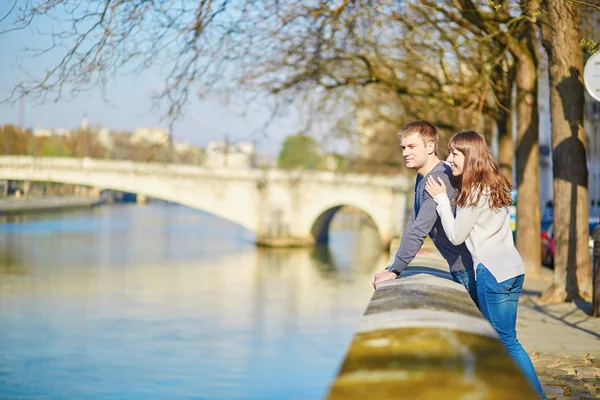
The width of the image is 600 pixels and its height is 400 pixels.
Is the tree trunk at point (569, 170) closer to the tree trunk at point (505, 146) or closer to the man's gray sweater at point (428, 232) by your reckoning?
the tree trunk at point (505, 146)

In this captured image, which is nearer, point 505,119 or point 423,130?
point 423,130

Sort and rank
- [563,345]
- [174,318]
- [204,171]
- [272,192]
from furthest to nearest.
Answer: [204,171] < [272,192] < [174,318] < [563,345]

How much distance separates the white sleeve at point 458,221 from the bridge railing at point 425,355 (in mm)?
610

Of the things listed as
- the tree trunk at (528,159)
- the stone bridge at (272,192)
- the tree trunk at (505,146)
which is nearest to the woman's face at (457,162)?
the tree trunk at (528,159)

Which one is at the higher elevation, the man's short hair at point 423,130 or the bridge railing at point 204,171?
the man's short hair at point 423,130

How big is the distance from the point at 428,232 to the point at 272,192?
145 feet

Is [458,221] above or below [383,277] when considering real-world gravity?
above

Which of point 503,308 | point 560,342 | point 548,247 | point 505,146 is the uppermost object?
point 505,146

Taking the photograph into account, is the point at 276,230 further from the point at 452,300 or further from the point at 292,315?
the point at 452,300

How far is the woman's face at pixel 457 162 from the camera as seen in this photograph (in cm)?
418

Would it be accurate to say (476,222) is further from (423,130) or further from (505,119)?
(505,119)

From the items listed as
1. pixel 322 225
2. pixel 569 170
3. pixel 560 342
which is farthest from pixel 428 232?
pixel 322 225

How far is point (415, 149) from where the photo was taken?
4.33 meters

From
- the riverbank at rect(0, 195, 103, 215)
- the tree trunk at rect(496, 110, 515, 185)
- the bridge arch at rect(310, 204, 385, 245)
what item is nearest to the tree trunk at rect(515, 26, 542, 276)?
the tree trunk at rect(496, 110, 515, 185)
